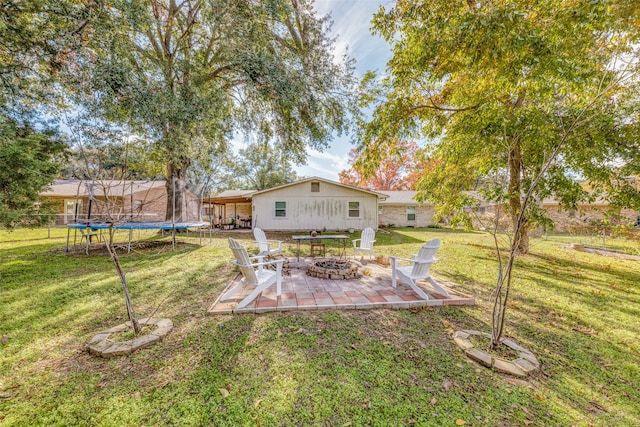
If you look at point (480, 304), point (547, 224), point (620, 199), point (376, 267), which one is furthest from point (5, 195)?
point (620, 199)

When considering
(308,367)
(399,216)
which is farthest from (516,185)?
(399,216)

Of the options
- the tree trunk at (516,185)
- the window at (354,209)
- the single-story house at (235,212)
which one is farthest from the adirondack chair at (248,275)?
the single-story house at (235,212)

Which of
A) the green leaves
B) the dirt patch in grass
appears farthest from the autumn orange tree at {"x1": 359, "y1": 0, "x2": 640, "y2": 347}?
the green leaves

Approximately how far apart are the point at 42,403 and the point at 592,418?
4.42 meters

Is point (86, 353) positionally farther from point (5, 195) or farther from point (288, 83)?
point (288, 83)

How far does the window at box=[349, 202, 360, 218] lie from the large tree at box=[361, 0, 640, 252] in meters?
8.99

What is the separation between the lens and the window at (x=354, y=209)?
16688 mm

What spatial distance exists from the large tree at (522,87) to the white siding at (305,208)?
9123 mm

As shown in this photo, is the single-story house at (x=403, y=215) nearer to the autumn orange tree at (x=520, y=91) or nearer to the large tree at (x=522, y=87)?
the large tree at (x=522, y=87)

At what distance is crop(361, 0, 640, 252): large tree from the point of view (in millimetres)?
3754

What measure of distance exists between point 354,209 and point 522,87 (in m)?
11.9

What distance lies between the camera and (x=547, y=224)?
19.0ft

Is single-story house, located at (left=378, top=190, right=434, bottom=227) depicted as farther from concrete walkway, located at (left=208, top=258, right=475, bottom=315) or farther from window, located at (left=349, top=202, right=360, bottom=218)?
concrete walkway, located at (left=208, top=258, right=475, bottom=315)

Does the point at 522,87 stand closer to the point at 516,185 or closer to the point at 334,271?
the point at 516,185
